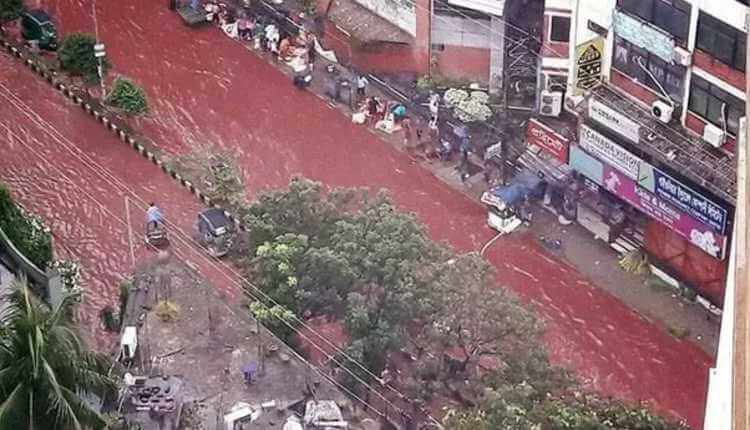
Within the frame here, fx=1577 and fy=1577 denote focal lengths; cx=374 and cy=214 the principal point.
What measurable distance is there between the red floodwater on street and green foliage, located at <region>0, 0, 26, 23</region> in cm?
145

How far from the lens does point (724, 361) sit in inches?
797

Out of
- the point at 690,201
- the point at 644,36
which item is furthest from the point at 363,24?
the point at 690,201

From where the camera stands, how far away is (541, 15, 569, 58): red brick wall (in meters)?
30.7

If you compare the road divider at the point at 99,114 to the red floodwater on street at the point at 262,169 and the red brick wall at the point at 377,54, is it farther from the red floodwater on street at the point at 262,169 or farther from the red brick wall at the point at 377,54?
the red brick wall at the point at 377,54

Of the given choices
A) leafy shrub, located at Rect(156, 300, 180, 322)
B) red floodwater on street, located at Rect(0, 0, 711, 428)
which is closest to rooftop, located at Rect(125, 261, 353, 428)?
leafy shrub, located at Rect(156, 300, 180, 322)

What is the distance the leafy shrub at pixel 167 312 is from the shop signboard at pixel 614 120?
8.89 meters

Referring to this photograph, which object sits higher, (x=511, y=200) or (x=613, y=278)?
(x=511, y=200)

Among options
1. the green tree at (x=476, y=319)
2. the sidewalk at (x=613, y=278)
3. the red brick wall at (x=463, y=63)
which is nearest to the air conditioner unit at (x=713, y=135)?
the sidewalk at (x=613, y=278)

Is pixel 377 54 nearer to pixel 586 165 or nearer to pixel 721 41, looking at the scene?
pixel 586 165

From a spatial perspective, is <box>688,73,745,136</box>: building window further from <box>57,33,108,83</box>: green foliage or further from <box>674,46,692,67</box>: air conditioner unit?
<box>57,33,108,83</box>: green foliage

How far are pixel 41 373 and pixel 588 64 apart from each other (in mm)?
14726

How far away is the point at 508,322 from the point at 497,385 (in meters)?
1.08

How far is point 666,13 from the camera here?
27.7 m

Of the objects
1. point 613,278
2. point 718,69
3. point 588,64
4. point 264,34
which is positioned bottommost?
point 613,278
